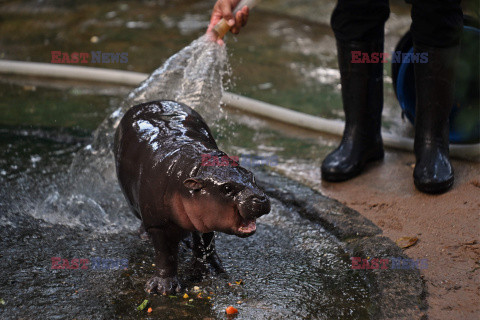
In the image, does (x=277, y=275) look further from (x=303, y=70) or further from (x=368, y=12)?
(x=303, y=70)

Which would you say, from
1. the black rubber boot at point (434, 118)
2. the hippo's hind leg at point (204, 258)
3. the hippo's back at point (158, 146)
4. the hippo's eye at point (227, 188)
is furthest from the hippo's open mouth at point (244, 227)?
the black rubber boot at point (434, 118)

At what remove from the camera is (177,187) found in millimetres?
2416

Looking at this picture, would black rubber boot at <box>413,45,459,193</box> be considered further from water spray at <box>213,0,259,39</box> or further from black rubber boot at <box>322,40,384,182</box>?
water spray at <box>213,0,259,39</box>

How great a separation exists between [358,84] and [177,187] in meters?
1.65

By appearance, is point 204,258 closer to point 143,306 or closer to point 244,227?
point 143,306

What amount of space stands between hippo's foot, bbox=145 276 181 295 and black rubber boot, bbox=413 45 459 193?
1.54 metres

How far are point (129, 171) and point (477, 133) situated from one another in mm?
2295

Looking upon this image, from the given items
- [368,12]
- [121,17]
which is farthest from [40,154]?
[121,17]

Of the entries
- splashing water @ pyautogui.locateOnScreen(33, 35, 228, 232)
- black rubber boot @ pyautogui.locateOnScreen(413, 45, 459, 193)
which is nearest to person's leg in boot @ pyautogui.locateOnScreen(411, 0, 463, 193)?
black rubber boot @ pyautogui.locateOnScreen(413, 45, 459, 193)

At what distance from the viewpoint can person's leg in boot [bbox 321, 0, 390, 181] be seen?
3.51 m

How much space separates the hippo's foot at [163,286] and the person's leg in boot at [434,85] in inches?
60.6

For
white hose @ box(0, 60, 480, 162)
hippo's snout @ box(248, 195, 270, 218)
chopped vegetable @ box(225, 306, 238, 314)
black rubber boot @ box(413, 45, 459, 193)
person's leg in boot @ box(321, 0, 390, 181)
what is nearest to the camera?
hippo's snout @ box(248, 195, 270, 218)

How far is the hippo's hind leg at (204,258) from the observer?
8.92 feet

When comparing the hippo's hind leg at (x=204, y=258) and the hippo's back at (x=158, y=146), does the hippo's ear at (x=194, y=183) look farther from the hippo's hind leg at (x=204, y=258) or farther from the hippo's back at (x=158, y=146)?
the hippo's hind leg at (x=204, y=258)
